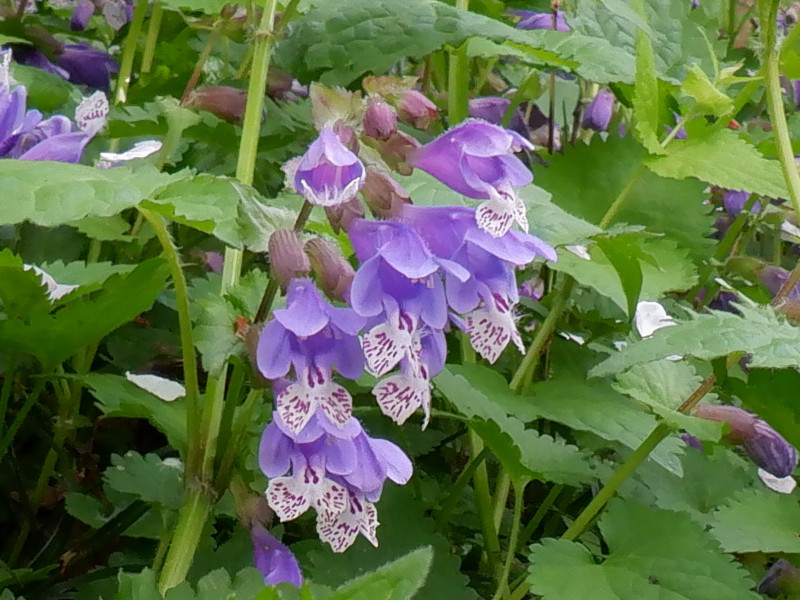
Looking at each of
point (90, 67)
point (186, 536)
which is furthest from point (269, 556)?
point (90, 67)

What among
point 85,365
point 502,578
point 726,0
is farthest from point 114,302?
point 726,0

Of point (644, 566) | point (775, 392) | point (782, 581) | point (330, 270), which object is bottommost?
point (782, 581)

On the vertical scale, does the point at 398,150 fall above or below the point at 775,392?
above

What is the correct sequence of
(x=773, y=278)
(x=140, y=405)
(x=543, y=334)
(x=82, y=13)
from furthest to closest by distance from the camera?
(x=82, y=13) → (x=773, y=278) → (x=543, y=334) → (x=140, y=405)

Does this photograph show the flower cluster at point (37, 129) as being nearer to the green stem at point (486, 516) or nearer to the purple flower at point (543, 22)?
the green stem at point (486, 516)

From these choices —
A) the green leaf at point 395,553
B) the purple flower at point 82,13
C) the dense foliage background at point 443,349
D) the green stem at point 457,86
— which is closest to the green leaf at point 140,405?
the dense foliage background at point 443,349

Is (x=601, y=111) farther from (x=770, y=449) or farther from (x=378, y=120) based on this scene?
(x=378, y=120)

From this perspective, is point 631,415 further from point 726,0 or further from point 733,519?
point 726,0
